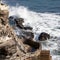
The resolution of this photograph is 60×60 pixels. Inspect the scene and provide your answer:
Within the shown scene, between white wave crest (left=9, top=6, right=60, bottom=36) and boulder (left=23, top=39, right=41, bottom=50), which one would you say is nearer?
boulder (left=23, top=39, right=41, bottom=50)

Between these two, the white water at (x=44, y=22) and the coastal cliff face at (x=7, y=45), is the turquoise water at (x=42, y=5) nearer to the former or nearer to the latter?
the white water at (x=44, y=22)

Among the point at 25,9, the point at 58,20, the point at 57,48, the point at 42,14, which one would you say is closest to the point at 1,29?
the point at 57,48

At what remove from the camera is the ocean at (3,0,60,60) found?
116 ft

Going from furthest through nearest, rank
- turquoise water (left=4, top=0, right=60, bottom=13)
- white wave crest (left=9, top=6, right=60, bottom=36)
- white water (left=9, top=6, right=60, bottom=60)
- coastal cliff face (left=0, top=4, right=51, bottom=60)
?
turquoise water (left=4, top=0, right=60, bottom=13)
white wave crest (left=9, top=6, right=60, bottom=36)
white water (left=9, top=6, right=60, bottom=60)
coastal cliff face (left=0, top=4, right=51, bottom=60)

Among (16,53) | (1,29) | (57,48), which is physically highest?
(1,29)

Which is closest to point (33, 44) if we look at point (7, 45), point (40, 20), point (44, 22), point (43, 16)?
point (7, 45)

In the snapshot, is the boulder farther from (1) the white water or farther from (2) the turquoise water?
(2) the turquoise water

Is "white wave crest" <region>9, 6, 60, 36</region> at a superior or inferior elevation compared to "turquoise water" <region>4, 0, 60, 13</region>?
inferior

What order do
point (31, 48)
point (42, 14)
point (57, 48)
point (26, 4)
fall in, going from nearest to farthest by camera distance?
point (31, 48)
point (57, 48)
point (42, 14)
point (26, 4)

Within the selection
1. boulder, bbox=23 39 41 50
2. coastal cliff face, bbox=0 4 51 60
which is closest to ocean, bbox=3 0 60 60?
boulder, bbox=23 39 41 50

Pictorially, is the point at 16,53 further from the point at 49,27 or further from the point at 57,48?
the point at 49,27

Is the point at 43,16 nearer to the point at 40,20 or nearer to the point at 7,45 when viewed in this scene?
the point at 40,20

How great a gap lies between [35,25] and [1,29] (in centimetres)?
2989

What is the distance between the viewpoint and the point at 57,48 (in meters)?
33.8
